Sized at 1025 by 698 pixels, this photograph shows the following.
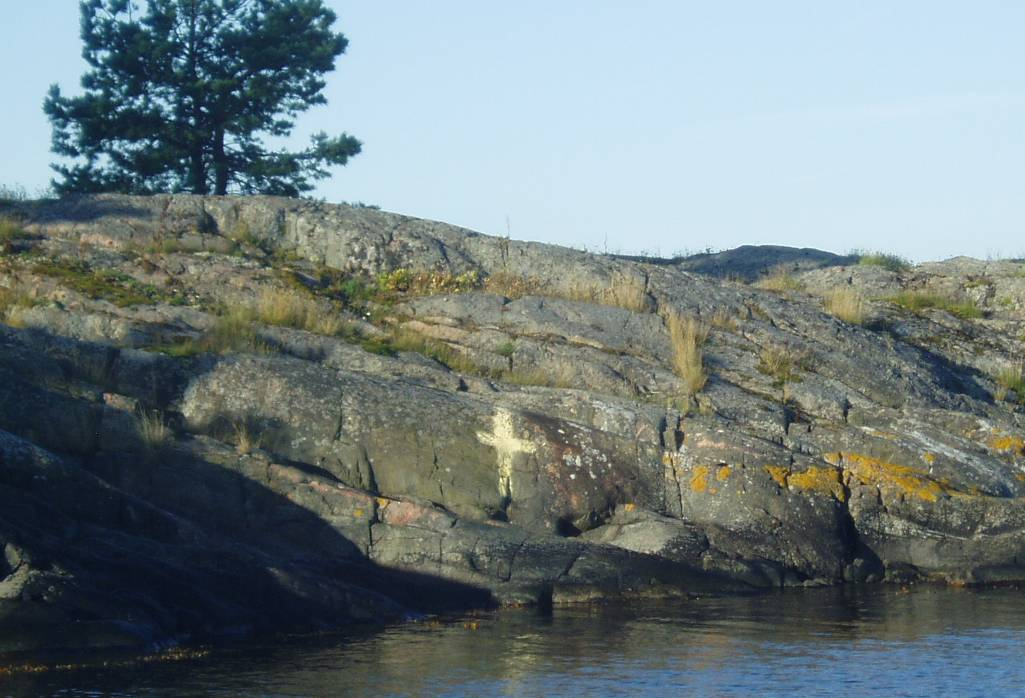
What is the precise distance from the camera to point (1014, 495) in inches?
704

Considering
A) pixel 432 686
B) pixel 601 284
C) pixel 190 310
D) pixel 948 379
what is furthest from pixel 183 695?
pixel 948 379

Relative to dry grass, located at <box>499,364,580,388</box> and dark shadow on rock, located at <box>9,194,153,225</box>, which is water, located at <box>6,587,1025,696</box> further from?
dark shadow on rock, located at <box>9,194,153,225</box>

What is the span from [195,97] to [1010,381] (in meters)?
18.7

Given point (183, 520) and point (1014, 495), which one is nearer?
point (183, 520)

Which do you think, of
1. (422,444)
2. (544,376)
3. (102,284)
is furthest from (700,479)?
(102,284)

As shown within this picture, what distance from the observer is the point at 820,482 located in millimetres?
17391

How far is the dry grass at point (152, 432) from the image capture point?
1595cm

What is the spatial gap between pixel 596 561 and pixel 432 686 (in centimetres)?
476

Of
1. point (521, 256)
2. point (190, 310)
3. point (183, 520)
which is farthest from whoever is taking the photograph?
point (521, 256)

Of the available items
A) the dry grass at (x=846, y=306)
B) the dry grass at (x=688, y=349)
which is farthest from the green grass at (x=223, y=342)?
the dry grass at (x=846, y=306)

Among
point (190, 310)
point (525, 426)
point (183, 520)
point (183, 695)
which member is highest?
point (190, 310)

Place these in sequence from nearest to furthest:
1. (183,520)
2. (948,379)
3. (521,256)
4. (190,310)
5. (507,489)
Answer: (183,520), (507,489), (190,310), (948,379), (521,256)

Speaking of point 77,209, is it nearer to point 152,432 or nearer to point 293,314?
point 293,314

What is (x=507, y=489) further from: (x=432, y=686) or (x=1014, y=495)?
(x=1014, y=495)
